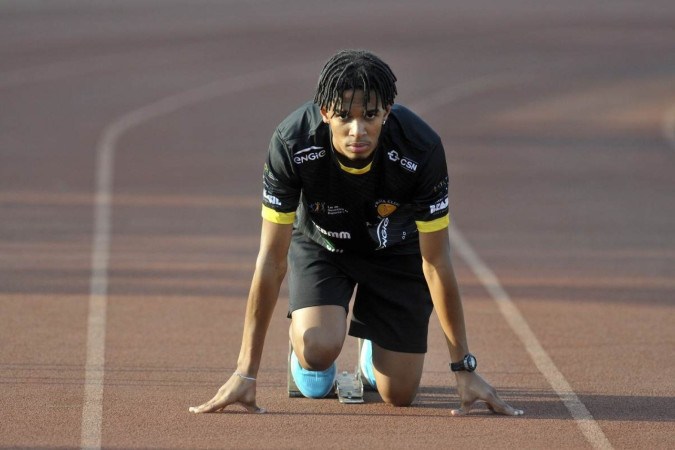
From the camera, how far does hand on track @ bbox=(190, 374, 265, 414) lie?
576 centimetres

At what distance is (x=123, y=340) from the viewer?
754cm

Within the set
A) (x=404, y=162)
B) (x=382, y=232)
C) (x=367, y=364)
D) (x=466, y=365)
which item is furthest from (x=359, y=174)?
(x=367, y=364)

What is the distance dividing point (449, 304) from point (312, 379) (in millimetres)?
891

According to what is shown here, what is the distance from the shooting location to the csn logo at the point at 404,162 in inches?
223

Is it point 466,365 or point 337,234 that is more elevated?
point 337,234

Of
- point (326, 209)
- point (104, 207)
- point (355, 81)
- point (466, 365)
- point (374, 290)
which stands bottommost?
point (104, 207)

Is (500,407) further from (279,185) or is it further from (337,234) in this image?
(279,185)

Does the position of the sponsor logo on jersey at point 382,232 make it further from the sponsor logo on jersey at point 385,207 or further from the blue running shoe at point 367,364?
the blue running shoe at point 367,364

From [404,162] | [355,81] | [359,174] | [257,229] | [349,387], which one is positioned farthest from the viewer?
[257,229]

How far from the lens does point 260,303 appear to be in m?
5.73

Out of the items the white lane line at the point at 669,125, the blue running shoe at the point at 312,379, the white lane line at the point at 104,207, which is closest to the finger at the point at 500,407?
the blue running shoe at the point at 312,379

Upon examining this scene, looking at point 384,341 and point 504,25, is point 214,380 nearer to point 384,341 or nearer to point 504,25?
point 384,341

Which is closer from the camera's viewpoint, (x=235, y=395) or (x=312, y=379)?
(x=235, y=395)

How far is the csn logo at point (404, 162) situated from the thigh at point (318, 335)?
95 cm
